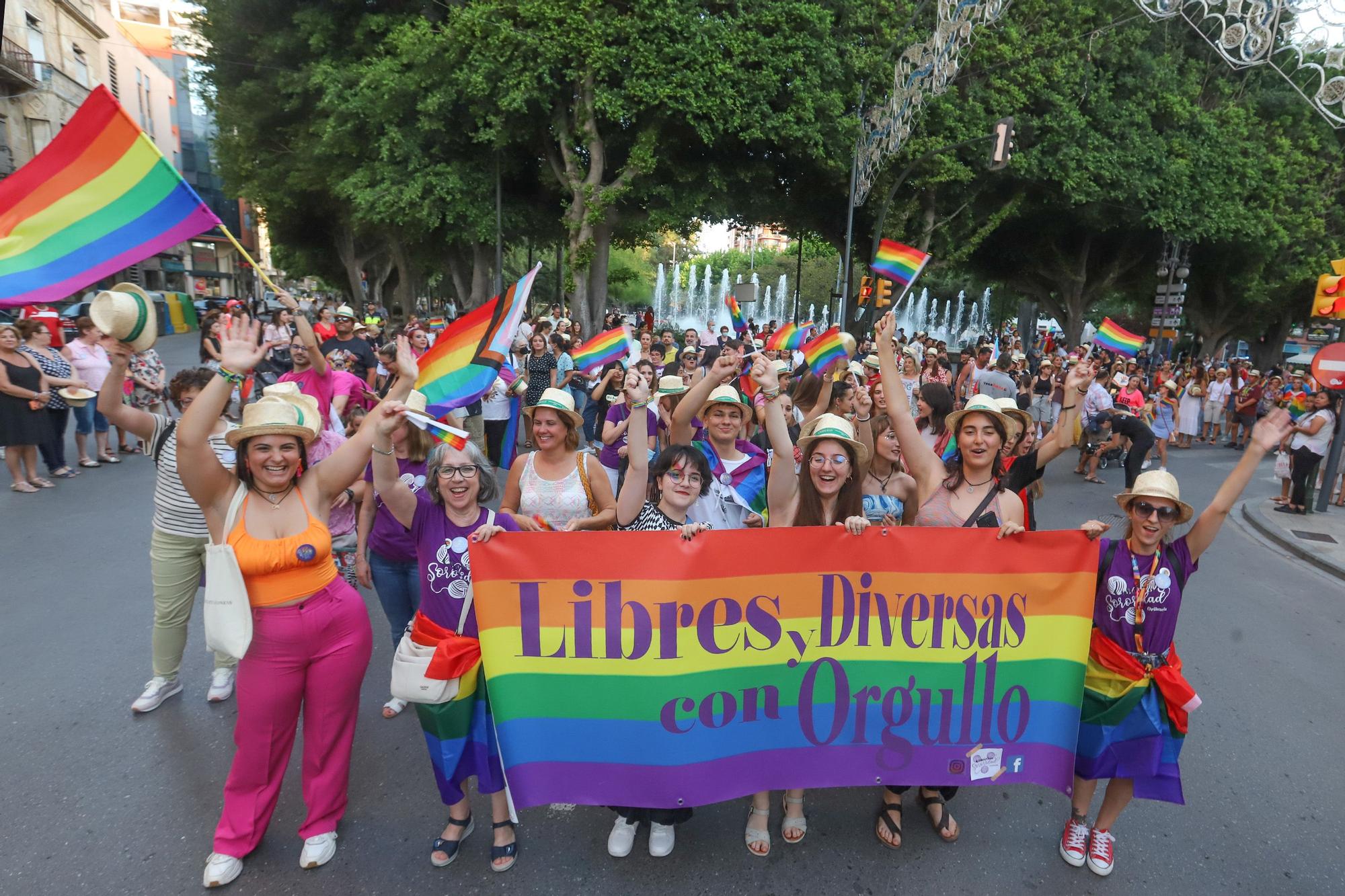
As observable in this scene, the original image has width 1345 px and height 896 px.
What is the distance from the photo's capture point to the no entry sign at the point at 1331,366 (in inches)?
350

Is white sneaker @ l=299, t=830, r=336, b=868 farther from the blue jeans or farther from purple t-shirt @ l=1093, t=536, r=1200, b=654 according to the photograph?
purple t-shirt @ l=1093, t=536, r=1200, b=654

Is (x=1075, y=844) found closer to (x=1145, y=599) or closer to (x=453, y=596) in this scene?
(x=1145, y=599)

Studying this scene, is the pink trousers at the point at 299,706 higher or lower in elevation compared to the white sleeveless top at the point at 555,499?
lower

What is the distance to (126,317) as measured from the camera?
262 centimetres

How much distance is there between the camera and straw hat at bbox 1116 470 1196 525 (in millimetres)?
2865

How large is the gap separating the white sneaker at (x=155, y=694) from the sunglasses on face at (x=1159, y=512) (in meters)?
4.78

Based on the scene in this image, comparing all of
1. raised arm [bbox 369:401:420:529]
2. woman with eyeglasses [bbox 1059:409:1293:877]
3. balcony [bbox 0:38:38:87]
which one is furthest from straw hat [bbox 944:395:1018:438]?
balcony [bbox 0:38:38:87]

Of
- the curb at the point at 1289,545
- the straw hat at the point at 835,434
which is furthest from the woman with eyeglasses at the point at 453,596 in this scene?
the curb at the point at 1289,545

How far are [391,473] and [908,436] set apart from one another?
7.41ft

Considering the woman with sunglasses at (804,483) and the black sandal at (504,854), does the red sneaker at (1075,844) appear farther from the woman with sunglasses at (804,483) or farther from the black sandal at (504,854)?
the black sandal at (504,854)

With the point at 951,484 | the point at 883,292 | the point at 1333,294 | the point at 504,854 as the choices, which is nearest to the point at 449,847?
the point at 504,854

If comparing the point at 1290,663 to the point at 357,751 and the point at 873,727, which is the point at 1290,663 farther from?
the point at 357,751

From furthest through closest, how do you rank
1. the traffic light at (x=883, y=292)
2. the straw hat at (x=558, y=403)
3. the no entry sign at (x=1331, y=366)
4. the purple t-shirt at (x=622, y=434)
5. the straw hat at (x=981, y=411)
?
the traffic light at (x=883, y=292), the no entry sign at (x=1331, y=366), the purple t-shirt at (x=622, y=434), the straw hat at (x=558, y=403), the straw hat at (x=981, y=411)

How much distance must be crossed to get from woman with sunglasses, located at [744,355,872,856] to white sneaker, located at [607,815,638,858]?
0.48 metres
